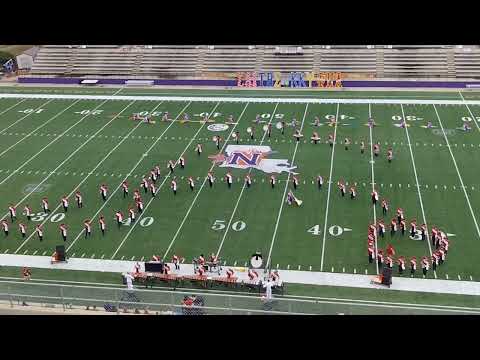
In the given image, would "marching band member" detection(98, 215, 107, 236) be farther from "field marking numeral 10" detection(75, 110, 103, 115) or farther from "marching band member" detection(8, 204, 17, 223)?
"field marking numeral 10" detection(75, 110, 103, 115)

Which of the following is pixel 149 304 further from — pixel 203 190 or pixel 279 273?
pixel 203 190

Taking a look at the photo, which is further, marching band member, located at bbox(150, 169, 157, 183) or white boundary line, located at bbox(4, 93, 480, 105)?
white boundary line, located at bbox(4, 93, 480, 105)

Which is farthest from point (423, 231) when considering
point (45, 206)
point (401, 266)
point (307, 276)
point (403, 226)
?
point (45, 206)

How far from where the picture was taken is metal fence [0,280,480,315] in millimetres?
12680

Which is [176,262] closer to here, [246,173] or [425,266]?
[425,266]

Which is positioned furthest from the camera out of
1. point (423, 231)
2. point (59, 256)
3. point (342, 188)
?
point (342, 188)

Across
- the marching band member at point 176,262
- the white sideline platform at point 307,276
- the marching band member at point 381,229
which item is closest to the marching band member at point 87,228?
the white sideline platform at point 307,276

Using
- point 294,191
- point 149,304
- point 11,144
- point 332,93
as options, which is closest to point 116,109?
point 11,144

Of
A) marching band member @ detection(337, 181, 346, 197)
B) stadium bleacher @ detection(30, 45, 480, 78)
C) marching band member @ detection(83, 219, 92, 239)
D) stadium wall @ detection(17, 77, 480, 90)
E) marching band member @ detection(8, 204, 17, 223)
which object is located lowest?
marching band member @ detection(83, 219, 92, 239)

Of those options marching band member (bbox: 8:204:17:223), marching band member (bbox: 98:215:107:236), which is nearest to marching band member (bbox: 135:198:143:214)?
marching band member (bbox: 98:215:107:236)

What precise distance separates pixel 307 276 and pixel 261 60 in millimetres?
26961

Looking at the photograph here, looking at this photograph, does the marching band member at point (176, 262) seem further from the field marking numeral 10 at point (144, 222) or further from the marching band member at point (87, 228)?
the marching band member at point (87, 228)

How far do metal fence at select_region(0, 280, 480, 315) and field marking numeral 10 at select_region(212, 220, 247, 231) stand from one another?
19.7ft

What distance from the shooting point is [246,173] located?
2375cm
